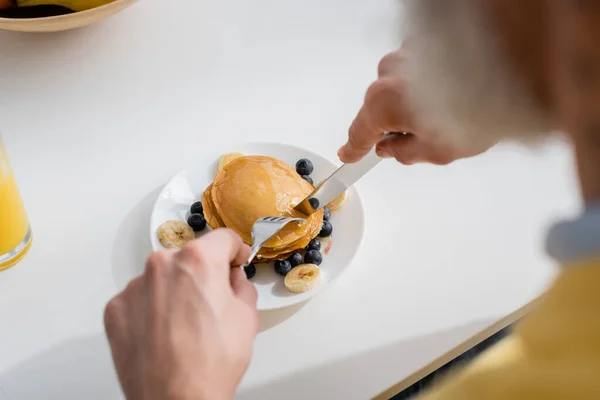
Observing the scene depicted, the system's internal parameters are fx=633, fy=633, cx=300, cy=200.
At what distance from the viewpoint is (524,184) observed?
95 centimetres

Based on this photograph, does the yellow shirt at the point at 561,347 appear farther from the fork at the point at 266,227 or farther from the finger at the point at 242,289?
the fork at the point at 266,227

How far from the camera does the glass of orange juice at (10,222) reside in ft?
2.52

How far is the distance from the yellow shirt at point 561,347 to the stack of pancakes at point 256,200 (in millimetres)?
472

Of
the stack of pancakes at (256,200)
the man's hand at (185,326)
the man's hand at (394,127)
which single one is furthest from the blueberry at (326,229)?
the man's hand at (185,326)

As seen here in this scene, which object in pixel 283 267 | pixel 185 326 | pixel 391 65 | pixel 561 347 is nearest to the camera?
pixel 561 347

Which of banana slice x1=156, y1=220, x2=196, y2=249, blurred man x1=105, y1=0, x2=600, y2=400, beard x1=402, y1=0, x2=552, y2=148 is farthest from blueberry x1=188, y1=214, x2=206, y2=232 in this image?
beard x1=402, y1=0, x2=552, y2=148

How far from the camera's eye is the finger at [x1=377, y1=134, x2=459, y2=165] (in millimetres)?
701

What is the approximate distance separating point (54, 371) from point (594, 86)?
659 mm

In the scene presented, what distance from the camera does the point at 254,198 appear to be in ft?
2.75

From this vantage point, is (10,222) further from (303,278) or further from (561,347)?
(561,347)

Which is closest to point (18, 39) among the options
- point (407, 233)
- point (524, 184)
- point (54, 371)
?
point (54, 371)

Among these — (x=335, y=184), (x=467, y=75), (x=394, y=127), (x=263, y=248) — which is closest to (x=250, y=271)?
(x=263, y=248)

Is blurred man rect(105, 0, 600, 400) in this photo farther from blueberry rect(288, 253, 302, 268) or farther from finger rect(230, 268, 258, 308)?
blueberry rect(288, 253, 302, 268)

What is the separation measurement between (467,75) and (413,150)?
349mm
